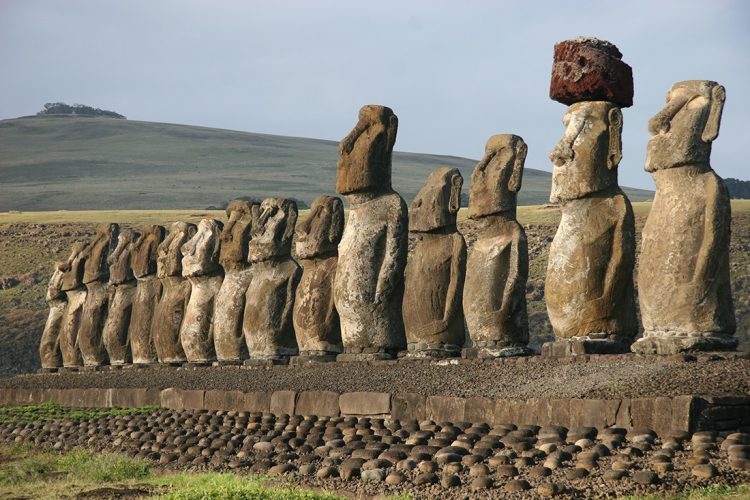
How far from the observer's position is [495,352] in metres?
14.6

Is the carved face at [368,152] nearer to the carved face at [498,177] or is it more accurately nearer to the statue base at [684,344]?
the carved face at [498,177]

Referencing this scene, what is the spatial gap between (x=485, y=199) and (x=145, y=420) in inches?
202

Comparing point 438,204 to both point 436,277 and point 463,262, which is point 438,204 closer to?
point 463,262

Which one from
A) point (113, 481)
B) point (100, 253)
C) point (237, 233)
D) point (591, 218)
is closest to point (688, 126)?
point (591, 218)

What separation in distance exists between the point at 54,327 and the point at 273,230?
Result: 8573mm

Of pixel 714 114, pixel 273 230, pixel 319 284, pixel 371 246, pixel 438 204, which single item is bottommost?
pixel 319 284

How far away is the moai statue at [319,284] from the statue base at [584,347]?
191 inches

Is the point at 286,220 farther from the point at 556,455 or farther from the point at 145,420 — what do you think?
the point at 556,455

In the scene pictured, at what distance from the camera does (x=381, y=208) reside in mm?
16984

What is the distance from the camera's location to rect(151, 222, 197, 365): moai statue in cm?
2134

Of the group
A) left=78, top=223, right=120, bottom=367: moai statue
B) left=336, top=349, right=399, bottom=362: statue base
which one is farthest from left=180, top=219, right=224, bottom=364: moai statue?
left=336, top=349, right=399, bottom=362: statue base

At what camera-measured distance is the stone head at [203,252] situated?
2091 centimetres

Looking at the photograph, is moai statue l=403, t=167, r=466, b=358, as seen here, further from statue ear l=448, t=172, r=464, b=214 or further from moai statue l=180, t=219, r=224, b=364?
moai statue l=180, t=219, r=224, b=364

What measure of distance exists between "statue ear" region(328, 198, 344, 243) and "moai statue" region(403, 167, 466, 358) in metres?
2.10
